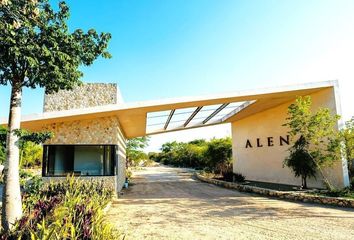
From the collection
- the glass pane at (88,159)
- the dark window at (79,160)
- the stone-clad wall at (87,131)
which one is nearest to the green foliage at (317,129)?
the stone-clad wall at (87,131)

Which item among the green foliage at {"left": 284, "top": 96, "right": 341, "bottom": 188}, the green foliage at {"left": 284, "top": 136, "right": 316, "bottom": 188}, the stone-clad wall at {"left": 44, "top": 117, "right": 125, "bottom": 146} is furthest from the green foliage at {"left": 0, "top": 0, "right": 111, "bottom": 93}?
the green foliage at {"left": 284, "top": 136, "right": 316, "bottom": 188}

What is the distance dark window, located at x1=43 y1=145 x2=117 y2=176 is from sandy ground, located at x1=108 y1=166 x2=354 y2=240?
6.90ft

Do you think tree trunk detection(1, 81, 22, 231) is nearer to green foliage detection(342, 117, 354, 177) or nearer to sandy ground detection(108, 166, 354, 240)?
sandy ground detection(108, 166, 354, 240)

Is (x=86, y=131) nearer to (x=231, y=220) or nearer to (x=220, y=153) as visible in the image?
(x=231, y=220)

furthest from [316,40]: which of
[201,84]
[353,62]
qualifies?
[201,84]

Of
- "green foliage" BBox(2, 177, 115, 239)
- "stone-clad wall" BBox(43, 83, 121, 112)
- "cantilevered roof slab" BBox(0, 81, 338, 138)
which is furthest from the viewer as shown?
"stone-clad wall" BBox(43, 83, 121, 112)

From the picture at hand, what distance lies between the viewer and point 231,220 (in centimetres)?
668

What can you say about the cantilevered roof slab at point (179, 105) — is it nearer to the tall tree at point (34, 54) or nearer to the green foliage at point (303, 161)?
the green foliage at point (303, 161)

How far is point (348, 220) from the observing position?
6.48 m

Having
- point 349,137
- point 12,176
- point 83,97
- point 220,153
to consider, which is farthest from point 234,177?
point 12,176

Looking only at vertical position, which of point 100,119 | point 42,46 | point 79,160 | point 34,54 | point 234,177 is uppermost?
point 42,46

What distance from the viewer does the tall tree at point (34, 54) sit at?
415 centimetres

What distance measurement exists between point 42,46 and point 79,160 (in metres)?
8.06

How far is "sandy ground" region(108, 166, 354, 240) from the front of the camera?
18.0ft
